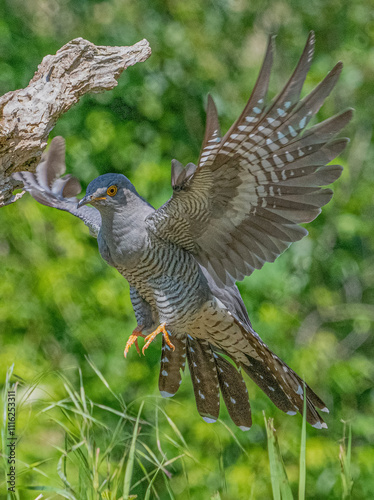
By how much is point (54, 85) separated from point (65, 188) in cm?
130

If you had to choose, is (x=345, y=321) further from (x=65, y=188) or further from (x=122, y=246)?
(x=122, y=246)

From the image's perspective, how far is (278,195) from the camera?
2.65 metres

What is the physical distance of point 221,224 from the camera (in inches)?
112

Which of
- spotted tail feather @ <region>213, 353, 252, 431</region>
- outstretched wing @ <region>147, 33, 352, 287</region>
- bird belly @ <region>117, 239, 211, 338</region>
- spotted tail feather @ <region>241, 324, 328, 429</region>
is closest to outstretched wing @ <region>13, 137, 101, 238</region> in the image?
bird belly @ <region>117, 239, 211, 338</region>

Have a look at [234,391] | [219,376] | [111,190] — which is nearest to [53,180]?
[111,190]

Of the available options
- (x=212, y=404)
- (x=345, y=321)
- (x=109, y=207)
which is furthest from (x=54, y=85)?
(x=345, y=321)

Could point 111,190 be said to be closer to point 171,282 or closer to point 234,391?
point 171,282

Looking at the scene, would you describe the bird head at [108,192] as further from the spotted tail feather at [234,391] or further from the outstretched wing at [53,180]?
the spotted tail feather at [234,391]

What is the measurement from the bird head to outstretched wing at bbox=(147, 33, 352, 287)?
0.51ft

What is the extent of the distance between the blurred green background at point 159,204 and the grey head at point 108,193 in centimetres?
182

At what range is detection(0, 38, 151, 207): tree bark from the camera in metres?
2.46

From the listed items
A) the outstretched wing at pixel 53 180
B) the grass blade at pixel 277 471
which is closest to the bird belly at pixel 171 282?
the outstretched wing at pixel 53 180

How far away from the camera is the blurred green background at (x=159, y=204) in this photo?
4973mm

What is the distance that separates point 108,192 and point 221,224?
0.50m
